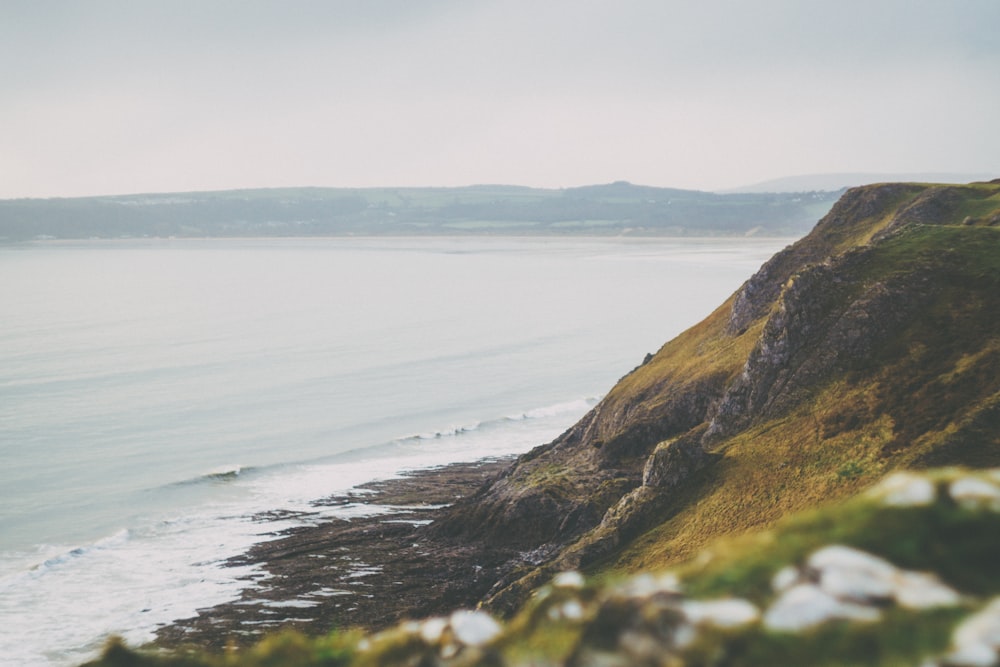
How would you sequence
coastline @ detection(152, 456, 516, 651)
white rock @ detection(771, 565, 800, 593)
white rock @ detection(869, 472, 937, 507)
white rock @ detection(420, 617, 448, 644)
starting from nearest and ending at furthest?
white rock @ detection(771, 565, 800, 593) → white rock @ detection(869, 472, 937, 507) → white rock @ detection(420, 617, 448, 644) → coastline @ detection(152, 456, 516, 651)

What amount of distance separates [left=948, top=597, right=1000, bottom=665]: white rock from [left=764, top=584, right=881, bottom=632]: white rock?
25.4 inches

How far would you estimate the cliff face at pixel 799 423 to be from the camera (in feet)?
89.7

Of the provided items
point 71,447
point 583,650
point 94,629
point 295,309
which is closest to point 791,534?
point 583,650

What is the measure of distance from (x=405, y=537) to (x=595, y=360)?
2961 inches

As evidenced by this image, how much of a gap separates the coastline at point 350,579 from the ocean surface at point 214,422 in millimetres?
A: 1963

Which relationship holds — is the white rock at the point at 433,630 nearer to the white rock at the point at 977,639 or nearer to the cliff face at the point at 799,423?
the white rock at the point at 977,639

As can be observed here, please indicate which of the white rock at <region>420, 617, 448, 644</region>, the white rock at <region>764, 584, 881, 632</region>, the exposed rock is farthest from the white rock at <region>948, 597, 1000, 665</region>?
the exposed rock

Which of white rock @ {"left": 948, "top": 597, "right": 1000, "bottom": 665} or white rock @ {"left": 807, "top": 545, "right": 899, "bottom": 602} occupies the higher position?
white rock @ {"left": 807, "top": 545, "right": 899, "bottom": 602}

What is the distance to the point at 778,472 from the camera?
96.9 ft

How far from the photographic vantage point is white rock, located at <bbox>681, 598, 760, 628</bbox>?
730 centimetres

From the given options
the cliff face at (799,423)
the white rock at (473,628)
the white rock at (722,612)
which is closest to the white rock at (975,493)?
the white rock at (722,612)

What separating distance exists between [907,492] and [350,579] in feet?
118

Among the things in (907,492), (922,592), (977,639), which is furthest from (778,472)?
(977,639)

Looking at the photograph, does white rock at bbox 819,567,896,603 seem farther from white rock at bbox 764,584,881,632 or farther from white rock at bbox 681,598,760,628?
white rock at bbox 681,598,760,628
